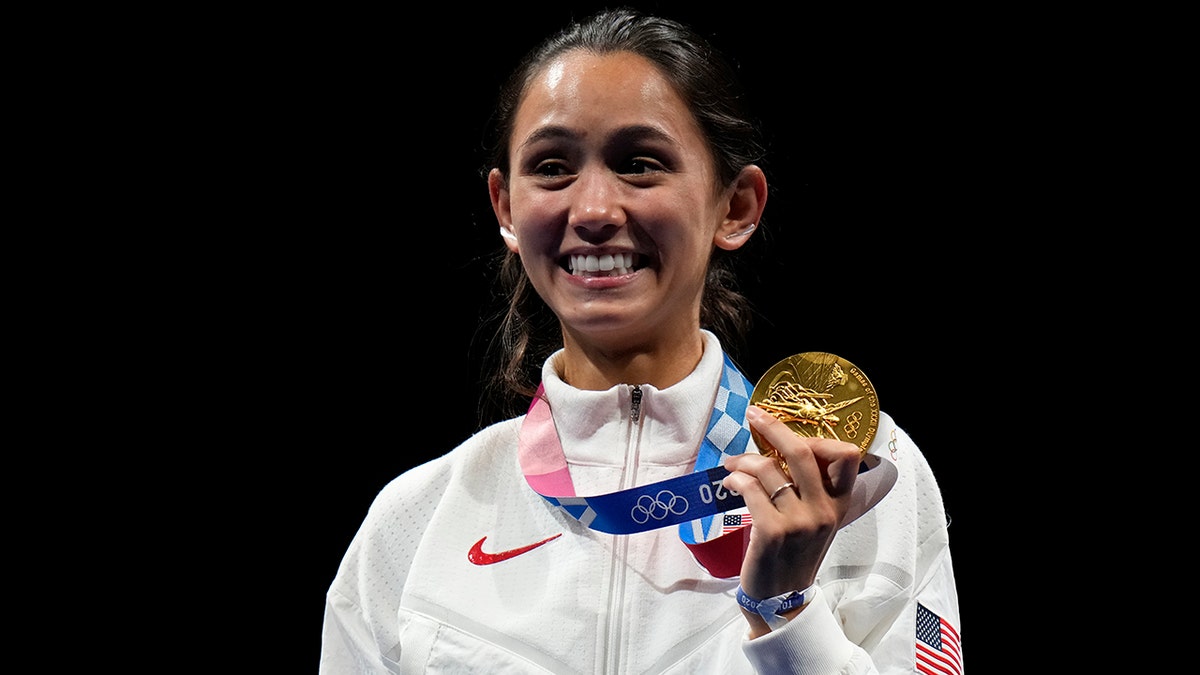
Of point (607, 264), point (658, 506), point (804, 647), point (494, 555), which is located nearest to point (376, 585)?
point (494, 555)

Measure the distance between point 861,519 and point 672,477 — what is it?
0.29 meters

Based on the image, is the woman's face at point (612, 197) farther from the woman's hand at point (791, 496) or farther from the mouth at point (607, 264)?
the woman's hand at point (791, 496)

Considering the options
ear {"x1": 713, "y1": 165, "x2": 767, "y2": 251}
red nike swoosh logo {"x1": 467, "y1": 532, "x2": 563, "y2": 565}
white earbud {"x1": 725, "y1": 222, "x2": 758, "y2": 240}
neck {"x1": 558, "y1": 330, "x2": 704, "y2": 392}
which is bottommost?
red nike swoosh logo {"x1": 467, "y1": 532, "x2": 563, "y2": 565}

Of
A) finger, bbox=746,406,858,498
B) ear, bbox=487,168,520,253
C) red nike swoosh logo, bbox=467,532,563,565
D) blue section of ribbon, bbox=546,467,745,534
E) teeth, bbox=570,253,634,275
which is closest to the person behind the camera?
finger, bbox=746,406,858,498

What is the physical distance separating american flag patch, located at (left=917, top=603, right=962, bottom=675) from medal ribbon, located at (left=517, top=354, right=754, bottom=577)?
27 centimetres

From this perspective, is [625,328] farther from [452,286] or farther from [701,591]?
[452,286]

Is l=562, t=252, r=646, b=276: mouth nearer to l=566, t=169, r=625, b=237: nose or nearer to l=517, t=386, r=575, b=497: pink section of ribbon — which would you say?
l=566, t=169, r=625, b=237: nose

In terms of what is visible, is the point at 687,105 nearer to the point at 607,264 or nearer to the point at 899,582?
the point at 607,264

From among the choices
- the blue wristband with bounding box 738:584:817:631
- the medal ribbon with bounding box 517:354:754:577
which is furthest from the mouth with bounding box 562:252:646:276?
the blue wristband with bounding box 738:584:817:631

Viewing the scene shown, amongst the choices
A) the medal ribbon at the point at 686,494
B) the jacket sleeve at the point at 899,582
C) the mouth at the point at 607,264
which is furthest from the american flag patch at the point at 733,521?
the mouth at the point at 607,264

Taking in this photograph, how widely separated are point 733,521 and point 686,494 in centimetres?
11

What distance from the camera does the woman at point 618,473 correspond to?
74.6 inches

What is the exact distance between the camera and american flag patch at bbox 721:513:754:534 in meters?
1.92

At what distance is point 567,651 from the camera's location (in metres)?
1.92
